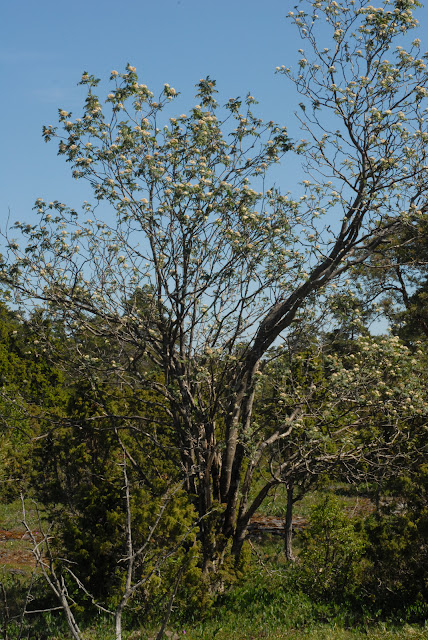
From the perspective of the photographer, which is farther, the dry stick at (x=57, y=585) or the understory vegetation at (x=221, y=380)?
the understory vegetation at (x=221, y=380)

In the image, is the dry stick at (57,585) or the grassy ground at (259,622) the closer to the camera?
the dry stick at (57,585)

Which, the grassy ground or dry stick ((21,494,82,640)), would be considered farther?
the grassy ground

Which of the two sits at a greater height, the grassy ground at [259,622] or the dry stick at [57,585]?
the dry stick at [57,585]

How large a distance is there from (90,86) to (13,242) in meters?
2.82

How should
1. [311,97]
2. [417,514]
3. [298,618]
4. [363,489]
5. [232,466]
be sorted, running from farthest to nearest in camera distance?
1. [363,489]
2. [232,466]
3. [311,97]
4. [417,514]
5. [298,618]

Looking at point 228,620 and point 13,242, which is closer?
point 228,620

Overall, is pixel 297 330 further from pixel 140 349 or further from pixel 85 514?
pixel 85 514

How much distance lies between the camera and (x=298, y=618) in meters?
8.05

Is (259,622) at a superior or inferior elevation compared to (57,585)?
inferior

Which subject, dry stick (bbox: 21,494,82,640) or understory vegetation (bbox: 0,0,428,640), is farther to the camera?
understory vegetation (bbox: 0,0,428,640)

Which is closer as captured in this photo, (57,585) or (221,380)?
(57,585)

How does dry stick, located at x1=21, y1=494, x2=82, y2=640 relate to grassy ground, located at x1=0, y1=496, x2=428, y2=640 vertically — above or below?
above

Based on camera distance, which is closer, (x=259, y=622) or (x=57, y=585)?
(x=57, y=585)

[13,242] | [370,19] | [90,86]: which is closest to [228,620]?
[13,242]
